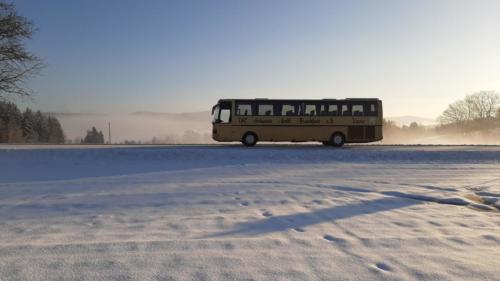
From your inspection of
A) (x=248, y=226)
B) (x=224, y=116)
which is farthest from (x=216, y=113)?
(x=248, y=226)

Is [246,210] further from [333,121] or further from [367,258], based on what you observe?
[333,121]

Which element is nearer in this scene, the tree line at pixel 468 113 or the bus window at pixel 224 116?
the bus window at pixel 224 116

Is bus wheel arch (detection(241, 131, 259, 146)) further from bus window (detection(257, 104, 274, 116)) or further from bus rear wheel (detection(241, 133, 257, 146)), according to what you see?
bus window (detection(257, 104, 274, 116))

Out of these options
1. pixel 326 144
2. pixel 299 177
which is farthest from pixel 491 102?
pixel 299 177

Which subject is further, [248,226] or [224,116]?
[224,116]

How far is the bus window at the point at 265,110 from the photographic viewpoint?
24125mm

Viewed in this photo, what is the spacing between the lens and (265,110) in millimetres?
24172

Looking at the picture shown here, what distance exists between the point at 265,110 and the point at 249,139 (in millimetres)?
2160

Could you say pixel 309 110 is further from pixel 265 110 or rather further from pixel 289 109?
pixel 265 110

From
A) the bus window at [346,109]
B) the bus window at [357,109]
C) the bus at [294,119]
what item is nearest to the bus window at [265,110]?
the bus at [294,119]

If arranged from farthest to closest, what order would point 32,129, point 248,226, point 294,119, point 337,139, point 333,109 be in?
point 32,129 → point 337,139 → point 333,109 → point 294,119 → point 248,226

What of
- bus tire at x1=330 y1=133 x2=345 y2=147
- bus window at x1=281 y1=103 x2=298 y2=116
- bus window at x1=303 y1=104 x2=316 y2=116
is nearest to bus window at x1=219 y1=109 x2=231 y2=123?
bus window at x1=281 y1=103 x2=298 y2=116

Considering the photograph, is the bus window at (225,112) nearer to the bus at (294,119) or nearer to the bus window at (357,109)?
the bus at (294,119)

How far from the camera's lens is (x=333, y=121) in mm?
24250
